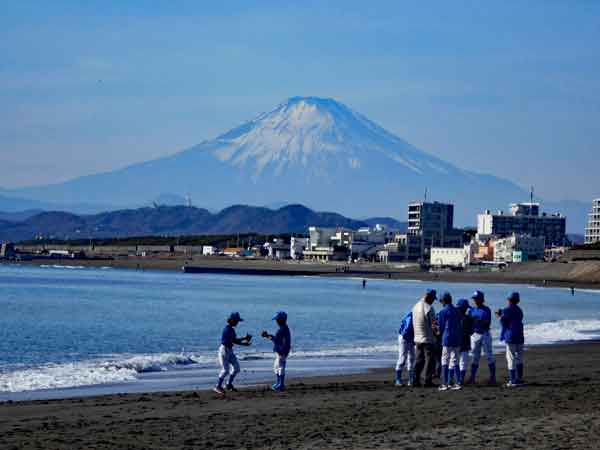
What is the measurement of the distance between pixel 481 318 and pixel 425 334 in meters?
0.96

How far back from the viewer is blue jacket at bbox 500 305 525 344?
1675 centimetres

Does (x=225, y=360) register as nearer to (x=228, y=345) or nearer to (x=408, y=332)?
(x=228, y=345)

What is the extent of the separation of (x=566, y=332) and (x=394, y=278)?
85362 millimetres

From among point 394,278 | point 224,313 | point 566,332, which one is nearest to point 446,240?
point 394,278

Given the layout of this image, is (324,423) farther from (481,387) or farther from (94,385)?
(94,385)

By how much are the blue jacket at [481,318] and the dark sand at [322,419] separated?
0.85 m

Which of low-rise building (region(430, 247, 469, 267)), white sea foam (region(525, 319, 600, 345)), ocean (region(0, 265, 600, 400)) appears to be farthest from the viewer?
low-rise building (region(430, 247, 469, 267))

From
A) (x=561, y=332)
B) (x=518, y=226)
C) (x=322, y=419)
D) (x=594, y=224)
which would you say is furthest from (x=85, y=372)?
(x=518, y=226)

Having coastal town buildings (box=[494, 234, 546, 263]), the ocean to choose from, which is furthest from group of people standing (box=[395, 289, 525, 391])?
coastal town buildings (box=[494, 234, 546, 263])

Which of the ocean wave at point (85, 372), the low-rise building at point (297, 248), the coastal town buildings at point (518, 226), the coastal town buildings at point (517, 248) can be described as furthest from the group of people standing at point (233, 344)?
the coastal town buildings at point (518, 226)

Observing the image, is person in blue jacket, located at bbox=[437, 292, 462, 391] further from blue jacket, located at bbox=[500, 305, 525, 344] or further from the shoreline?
the shoreline

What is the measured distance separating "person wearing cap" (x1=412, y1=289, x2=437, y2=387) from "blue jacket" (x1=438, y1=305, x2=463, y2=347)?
7.6 inches

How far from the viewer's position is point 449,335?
16.0 metres

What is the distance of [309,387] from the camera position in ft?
56.4
